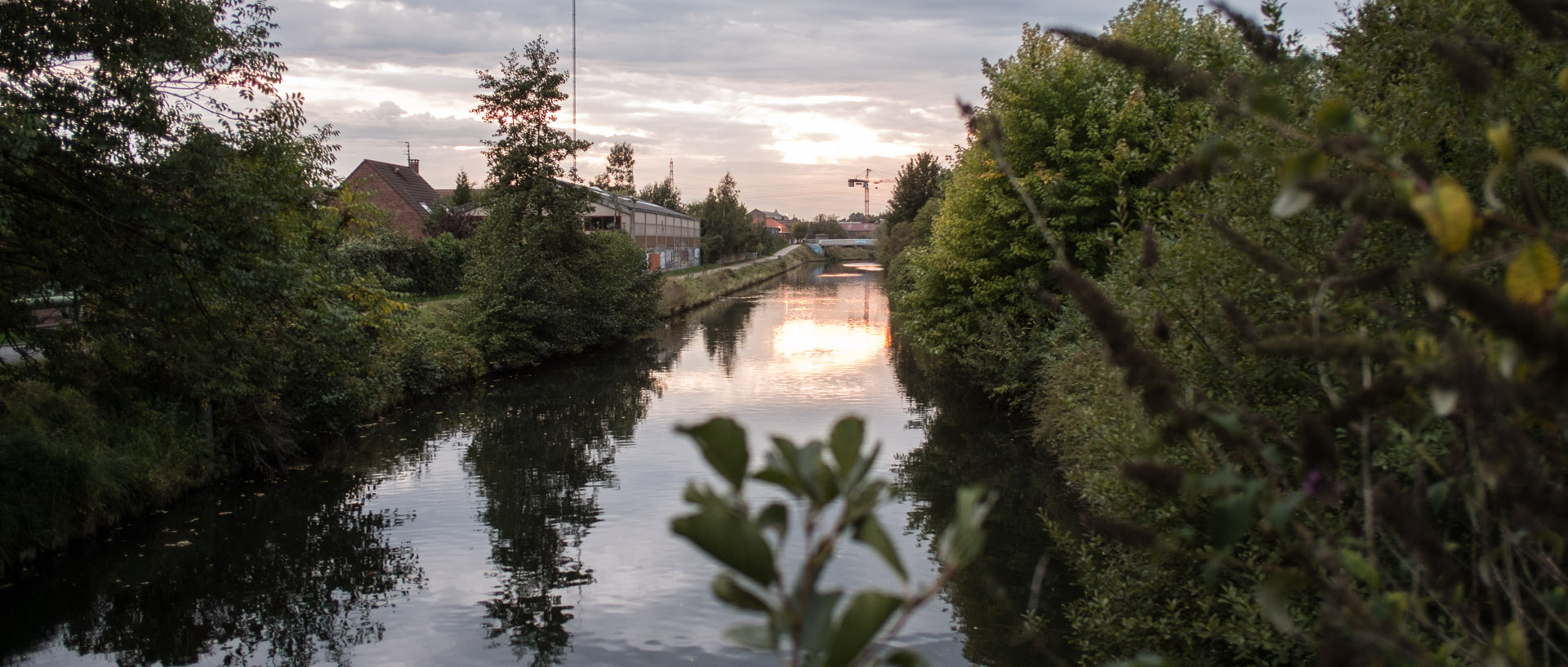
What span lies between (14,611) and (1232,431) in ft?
35.7

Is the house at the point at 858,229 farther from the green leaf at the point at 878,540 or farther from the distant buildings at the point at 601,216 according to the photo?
the green leaf at the point at 878,540

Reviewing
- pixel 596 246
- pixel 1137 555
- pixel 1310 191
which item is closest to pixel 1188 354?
pixel 1137 555

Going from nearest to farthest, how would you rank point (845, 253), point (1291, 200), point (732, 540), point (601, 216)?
point (732, 540) < point (1291, 200) < point (601, 216) < point (845, 253)

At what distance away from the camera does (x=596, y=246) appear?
28.7 metres

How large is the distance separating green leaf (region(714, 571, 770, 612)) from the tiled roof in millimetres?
47346

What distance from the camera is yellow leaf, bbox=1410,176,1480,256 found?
42.4 inches

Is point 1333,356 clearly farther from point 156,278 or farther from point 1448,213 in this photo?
point 156,278

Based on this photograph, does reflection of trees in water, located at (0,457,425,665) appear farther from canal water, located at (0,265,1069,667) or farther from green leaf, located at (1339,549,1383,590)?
green leaf, located at (1339,549,1383,590)

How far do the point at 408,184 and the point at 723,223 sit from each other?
39265mm

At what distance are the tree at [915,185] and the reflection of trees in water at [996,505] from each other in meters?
28.4

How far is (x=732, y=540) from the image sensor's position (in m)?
1.02

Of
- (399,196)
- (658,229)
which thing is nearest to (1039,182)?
(399,196)

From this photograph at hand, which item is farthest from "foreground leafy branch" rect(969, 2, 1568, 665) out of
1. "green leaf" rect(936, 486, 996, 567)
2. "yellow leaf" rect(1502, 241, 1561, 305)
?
"green leaf" rect(936, 486, 996, 567)

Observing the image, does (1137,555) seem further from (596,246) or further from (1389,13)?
(596,246)
